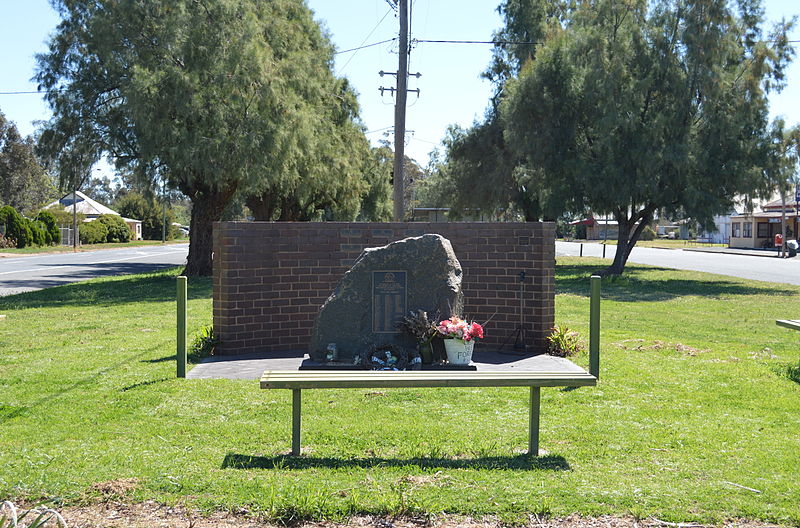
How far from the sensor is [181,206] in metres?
148

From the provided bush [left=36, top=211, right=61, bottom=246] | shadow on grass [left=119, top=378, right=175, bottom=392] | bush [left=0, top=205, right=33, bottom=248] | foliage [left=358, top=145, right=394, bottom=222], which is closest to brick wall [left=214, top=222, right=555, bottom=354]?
shadow on grass [left=119, top=378, right=175, bottom=392]

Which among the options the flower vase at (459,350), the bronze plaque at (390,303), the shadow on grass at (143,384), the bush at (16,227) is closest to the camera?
the shadow on grass at (143,384)

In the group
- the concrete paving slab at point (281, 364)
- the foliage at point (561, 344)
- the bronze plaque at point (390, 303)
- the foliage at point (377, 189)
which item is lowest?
the concrete paving slab at point (281, 364)

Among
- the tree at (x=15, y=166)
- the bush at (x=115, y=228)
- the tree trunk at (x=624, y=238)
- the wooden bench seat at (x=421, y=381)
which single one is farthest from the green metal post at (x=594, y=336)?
the bush at (x=115, y=228)

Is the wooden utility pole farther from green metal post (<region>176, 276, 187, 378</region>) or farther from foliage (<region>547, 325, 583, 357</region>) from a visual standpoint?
green metal post (<region>176, 276, 187, 378</region>)

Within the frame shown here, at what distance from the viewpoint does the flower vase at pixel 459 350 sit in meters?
8.60

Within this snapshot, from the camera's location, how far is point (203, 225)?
25.1 metres

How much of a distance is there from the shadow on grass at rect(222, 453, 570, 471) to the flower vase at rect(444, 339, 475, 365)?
122 inches

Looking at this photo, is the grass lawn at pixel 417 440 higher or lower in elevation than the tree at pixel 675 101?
lower

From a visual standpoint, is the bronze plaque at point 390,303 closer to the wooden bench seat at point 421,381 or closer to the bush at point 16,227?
the wooden bench seat at point 421,381

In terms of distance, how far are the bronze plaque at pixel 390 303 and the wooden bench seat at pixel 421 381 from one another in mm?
3127

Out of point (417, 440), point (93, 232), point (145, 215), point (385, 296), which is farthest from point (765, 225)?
point (145, 215)

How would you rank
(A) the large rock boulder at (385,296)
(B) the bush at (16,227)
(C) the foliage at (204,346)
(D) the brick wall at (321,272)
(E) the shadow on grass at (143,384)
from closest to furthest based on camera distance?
(E) the shadow on grass at (143,384) < (A) the large rock boulder at (385,296) < (C) the foliage at (204,346) < (D) the brick wall at (321,272) < (B) the bush at (16,227)

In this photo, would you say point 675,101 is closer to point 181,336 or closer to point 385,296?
point 385,296
